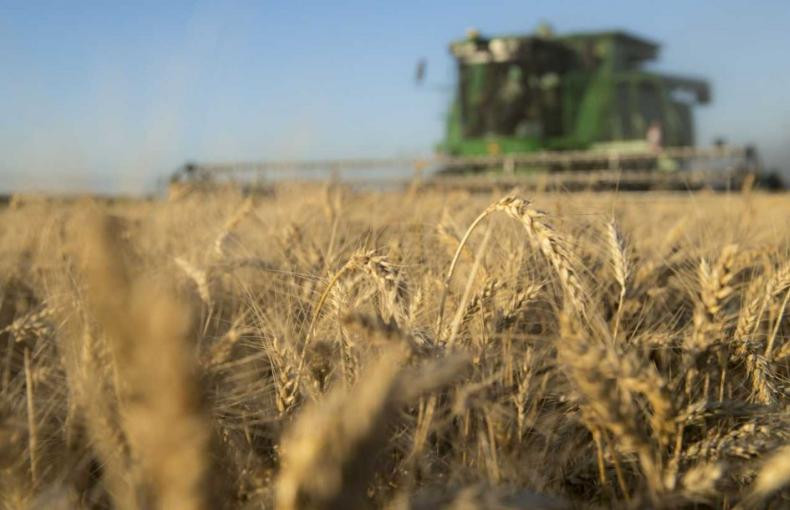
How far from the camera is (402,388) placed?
0.61 meters

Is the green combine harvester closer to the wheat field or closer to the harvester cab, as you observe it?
the harvester cab

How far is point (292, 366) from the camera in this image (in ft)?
3.50

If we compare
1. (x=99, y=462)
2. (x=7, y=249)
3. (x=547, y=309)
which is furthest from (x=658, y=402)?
(x=7, y=249)

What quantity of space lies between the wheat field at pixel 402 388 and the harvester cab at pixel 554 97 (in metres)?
9.40

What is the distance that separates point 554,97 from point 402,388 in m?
11.3

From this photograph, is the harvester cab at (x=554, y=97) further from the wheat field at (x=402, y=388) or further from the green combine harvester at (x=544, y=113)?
the wheat field at (x=402, y=388)

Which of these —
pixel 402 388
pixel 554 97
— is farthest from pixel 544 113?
pixel 402 388

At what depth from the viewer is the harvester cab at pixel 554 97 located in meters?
10.9

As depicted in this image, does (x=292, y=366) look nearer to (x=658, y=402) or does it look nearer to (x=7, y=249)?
(x=658, y=402)

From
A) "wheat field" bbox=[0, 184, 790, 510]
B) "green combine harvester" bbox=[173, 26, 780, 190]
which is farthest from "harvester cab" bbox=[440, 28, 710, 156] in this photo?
"wheat field" bbox=[0, 184, 790, 510]

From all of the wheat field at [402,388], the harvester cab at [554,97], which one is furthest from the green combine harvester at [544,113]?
the wheat field at [402,388]

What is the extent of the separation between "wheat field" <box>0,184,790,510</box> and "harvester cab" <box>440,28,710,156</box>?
9405 millimetres

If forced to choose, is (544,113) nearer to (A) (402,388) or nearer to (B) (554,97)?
(B) (554,97)

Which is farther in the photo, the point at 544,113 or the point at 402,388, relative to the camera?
the point at 544,113
